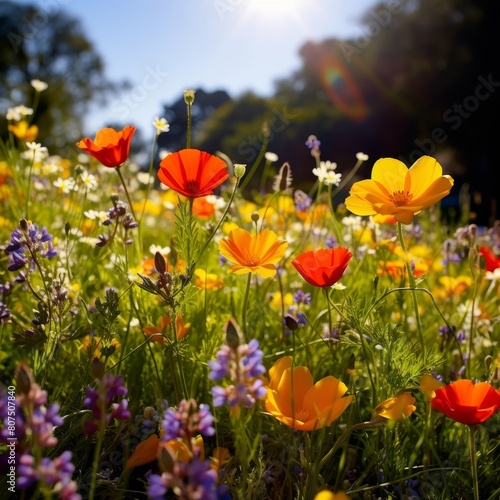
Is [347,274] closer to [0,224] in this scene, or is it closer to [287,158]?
[0,224]

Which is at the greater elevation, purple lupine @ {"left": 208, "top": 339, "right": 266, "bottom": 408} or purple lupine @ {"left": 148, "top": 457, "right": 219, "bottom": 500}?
purple lupine @ {"left": 208, "top": 339, "right": 266, "bottom": 408}

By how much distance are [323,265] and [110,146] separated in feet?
1.85

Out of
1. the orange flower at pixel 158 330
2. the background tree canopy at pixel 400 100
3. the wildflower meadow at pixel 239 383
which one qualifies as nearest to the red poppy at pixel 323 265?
the wildflower meadow at pixel 239 383

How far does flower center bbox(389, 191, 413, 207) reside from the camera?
125 centimetres

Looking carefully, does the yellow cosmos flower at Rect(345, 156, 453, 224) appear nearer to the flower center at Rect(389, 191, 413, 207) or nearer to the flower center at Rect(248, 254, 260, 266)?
the flower center at Rect(389, 191, 413, 207)

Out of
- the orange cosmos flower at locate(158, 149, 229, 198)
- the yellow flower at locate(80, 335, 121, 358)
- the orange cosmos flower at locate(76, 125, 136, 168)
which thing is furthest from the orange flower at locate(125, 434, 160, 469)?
the orange cosmos flower at locate(76, 125, 136, 168)

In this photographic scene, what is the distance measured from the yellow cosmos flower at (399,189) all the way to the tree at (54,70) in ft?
62.8

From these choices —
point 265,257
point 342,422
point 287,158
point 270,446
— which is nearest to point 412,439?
point 342,422

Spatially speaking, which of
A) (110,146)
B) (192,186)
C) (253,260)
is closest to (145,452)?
(253,260)

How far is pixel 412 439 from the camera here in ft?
4.42

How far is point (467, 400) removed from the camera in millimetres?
1024

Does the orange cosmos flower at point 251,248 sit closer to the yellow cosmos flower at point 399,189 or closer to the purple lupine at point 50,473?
the yellow cosmos flower at point 399,189

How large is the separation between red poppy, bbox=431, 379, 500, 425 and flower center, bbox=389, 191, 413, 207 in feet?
1.30

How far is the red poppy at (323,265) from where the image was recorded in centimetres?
112
